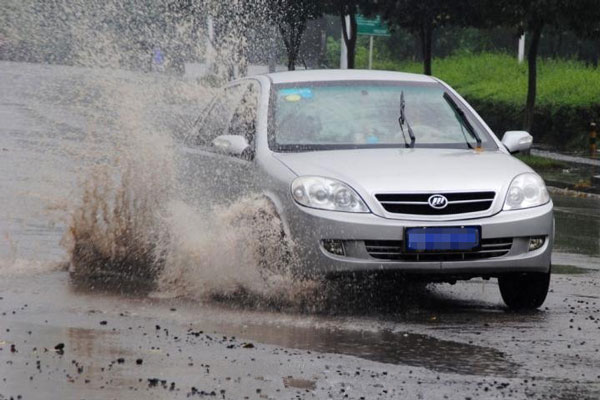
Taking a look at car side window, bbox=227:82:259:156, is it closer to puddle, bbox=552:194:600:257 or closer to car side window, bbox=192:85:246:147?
car side window, bbox=192:85:246:147

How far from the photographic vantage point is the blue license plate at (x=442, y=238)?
875 centimetres

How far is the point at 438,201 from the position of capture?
8.85 m

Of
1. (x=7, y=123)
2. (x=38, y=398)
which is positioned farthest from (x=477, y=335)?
(x=7, y=123)

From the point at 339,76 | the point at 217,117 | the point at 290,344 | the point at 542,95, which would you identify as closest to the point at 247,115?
the point at 217,117

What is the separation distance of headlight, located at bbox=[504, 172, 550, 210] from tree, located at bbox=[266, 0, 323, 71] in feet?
112

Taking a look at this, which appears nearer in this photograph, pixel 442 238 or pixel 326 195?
pixel 442 238

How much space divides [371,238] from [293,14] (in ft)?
124

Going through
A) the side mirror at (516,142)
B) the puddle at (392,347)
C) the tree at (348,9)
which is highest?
the side mirror at (516,142)

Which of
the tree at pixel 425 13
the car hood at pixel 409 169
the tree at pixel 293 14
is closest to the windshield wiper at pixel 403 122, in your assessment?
the car hood at pixel 409 169

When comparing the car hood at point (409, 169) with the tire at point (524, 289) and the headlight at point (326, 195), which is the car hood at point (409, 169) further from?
the tire at point (524, 289)

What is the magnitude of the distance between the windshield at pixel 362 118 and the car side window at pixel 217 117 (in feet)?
1.90

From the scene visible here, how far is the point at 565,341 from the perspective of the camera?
26.5ft

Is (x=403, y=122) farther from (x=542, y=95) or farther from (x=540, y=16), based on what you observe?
(x=542, y=95)

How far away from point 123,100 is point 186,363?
526 cm
